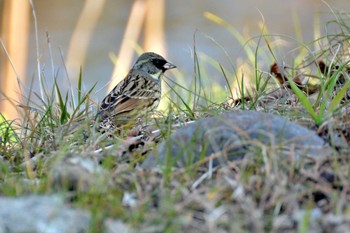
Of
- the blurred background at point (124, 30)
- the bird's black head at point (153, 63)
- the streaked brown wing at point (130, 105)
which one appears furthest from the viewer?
the blurred background at point (124, 30)

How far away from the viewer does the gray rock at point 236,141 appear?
3.60 meters

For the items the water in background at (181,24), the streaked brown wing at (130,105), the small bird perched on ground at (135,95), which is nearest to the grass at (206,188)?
the small bird perched on ground at (135,95)

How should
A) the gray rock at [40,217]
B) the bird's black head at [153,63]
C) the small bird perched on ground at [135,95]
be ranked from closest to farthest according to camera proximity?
the gray rock at [40,217] → the small bird perched on ground at [135,95] → the bird's black head at [153,63]

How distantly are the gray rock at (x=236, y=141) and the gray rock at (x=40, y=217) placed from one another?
1.87 feet

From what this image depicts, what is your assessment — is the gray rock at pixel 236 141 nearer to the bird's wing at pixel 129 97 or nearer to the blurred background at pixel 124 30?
the bird's wing at pixel 129 97

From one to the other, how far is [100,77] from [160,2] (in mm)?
1292

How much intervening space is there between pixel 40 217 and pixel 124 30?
7634 mm

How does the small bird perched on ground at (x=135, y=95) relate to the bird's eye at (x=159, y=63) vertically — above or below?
below

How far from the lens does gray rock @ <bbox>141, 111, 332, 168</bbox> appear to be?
360cm

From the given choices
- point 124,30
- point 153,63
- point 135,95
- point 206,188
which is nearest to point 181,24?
point 124,30

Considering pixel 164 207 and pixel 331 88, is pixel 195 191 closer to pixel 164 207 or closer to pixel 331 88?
pixel 164 207

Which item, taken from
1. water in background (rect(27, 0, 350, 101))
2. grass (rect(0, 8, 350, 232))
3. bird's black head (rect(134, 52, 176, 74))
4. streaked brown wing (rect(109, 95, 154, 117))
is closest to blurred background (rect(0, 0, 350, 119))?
water in background (rect(27, 0, 350, 101))

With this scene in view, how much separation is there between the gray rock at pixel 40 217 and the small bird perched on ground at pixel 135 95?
6.17 ft

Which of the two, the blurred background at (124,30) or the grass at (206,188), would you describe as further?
the blurred background at (124,30)
